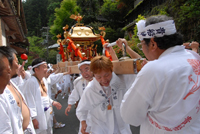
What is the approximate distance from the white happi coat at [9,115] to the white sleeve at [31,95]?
114 centimetres

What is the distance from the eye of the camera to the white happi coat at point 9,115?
57.5 inches

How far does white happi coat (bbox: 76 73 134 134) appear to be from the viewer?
6.94ft

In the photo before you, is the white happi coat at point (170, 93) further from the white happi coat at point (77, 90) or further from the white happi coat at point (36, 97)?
the white happi coat at point (36, 97)

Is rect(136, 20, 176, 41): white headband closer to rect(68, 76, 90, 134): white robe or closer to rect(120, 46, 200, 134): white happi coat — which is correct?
rect(120, 46, 200, 134): white happi coat

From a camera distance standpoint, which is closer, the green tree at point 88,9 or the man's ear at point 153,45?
the man's ear at point 153,45

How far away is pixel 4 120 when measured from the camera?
1.46 m

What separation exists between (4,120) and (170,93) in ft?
4.89

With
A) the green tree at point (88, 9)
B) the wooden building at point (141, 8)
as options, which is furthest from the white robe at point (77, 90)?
the green tree at point (88, 9)

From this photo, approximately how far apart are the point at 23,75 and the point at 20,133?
236 centimetres

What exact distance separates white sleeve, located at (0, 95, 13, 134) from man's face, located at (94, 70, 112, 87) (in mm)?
1071

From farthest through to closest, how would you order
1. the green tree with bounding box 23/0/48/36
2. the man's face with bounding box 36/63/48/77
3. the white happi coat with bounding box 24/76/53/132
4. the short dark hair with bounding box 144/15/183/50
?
1. the green tree with bounding box 23/0/48/36
2. the man's face with bounding box 36/63/48/77
3. the white happi coat with bounding box 24/76/53/132
4. the short dark hair with bounding box 144/15/183/50

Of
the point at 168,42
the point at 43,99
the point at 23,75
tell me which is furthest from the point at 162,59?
the point at 23,75

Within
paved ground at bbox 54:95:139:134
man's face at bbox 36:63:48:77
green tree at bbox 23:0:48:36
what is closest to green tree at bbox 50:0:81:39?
green tree at bbox 23:0:48:36

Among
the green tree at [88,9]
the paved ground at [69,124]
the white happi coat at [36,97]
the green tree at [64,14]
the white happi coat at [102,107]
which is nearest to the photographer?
the white happi coat at [102,107]
